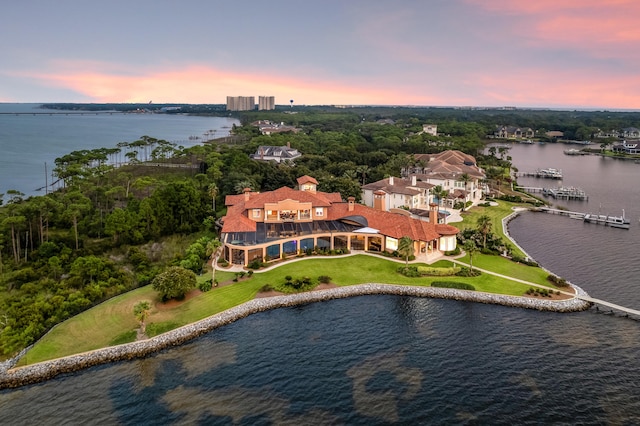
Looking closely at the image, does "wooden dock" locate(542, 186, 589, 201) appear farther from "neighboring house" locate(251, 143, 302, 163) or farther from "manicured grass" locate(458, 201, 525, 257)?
"neighboring house" locate(251, 143, 302, 163)

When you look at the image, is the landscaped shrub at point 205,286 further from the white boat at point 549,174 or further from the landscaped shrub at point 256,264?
the white boat at point 549,174

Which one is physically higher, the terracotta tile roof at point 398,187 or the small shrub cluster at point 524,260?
the terracotta tile roof at point 398,187

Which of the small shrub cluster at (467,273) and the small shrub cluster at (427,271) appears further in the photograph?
the small shrub cluster at (427,271)

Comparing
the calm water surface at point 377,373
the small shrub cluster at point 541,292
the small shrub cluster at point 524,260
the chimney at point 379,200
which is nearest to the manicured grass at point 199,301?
the small shrub cluster at point 541,292

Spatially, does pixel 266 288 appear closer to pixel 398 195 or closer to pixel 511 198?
pixel 398 195

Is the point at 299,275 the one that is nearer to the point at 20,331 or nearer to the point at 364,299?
the point at 364,299

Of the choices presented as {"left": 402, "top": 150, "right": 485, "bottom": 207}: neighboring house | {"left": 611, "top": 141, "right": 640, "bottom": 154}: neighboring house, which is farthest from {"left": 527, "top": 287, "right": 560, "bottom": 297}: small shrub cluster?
{"left": 611, "top": 141, "right": 640, "bottom": 154}: neighboring house

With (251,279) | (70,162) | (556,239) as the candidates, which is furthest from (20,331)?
(556,239)

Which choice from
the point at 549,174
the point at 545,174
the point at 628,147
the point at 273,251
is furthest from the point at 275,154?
the point at 628,147
